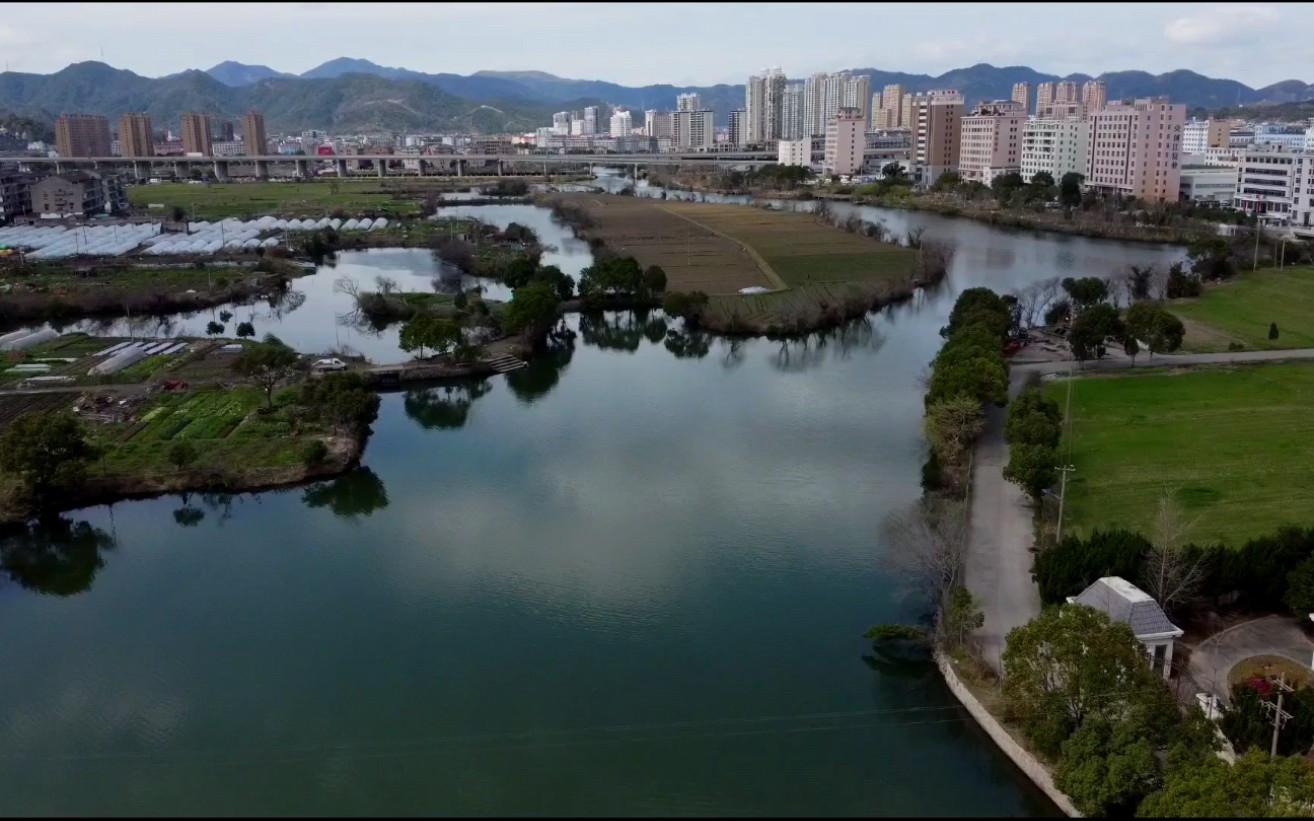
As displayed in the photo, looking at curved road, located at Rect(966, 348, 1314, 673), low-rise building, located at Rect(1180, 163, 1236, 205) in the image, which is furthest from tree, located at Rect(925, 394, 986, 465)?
low-rise building, located at Rect(1180, 163, 1236, 205)

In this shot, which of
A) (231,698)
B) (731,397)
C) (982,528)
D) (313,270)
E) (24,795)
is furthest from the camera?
(313,270)

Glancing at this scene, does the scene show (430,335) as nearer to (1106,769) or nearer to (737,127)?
(1106,769)

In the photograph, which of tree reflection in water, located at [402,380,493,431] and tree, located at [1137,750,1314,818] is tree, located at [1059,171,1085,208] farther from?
tree, located at [1137,750,1314,818]

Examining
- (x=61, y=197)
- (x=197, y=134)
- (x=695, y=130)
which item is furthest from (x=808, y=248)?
(x=695, y=130)

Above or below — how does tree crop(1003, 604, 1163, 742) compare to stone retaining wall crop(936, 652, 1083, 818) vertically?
above

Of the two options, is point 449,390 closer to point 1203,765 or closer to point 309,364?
point 309,364

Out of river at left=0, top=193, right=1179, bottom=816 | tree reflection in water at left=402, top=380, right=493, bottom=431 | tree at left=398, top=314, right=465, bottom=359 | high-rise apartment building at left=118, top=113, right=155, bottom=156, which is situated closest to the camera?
river at left=0, top=193, right=1179, bottom=816

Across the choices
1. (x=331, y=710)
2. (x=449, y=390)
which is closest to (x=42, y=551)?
(x=331, y=710)
